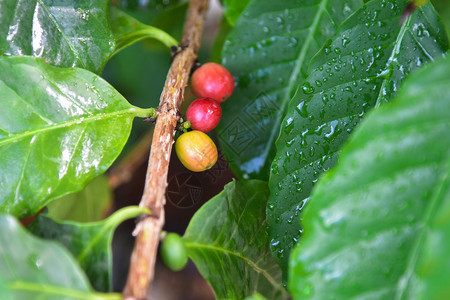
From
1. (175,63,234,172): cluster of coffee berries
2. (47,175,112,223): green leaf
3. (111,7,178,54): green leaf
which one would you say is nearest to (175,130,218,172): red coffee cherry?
(175,63,234,172): cluster of coffee berries

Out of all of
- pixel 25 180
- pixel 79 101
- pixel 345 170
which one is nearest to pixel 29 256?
pixel 25 180

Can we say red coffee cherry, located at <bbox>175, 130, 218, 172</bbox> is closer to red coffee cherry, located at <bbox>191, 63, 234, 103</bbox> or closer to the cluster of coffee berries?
the cluster of coffee berries

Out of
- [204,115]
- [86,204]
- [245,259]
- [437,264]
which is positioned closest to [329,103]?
[204,115]

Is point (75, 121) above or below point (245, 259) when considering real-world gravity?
above

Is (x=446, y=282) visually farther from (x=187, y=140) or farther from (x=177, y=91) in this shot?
(x=177, y=91)

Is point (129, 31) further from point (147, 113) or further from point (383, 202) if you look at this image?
point (383, 202)

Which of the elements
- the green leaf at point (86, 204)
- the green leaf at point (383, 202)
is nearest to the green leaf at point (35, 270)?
the green leaf at point (383, 202)
